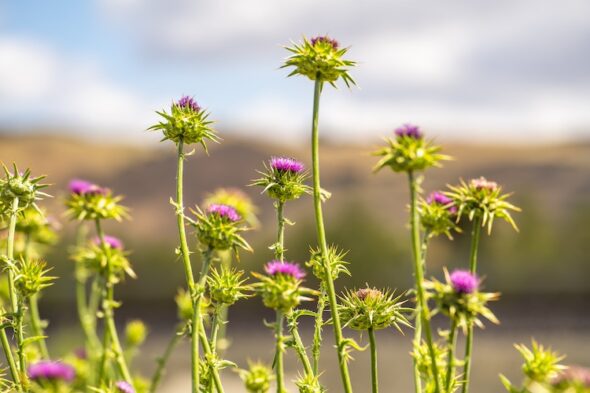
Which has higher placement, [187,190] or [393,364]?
[187,190]

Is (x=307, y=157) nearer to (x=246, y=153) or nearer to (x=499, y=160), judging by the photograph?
(x=246, y=153)

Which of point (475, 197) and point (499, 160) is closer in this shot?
point (475, 197)

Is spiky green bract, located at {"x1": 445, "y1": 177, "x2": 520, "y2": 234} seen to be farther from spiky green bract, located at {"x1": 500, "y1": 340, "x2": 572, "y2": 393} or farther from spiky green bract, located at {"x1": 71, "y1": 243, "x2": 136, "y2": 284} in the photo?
spiky green bract, located at {"x1": 71, "y1": 243, "x2": 136, "y2": 284}

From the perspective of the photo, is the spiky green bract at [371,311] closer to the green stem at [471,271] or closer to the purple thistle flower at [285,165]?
the green stem at [471,271]

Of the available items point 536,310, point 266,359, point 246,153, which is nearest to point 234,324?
point 266,359

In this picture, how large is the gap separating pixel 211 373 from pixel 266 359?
16744mm

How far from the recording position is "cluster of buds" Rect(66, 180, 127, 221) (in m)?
4.02

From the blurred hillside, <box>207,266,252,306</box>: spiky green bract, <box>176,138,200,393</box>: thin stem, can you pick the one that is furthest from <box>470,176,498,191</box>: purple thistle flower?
the blurred hillside

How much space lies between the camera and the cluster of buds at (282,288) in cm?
299

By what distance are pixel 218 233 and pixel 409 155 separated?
0.92m

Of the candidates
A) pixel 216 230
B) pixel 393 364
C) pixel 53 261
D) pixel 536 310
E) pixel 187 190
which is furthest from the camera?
pixel 187 190

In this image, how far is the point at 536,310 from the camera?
2559 centimetres

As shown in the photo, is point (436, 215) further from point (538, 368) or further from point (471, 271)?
point (538, 368)

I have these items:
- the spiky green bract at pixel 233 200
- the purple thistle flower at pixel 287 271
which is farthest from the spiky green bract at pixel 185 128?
the spiky green bract at pixel 233 200
